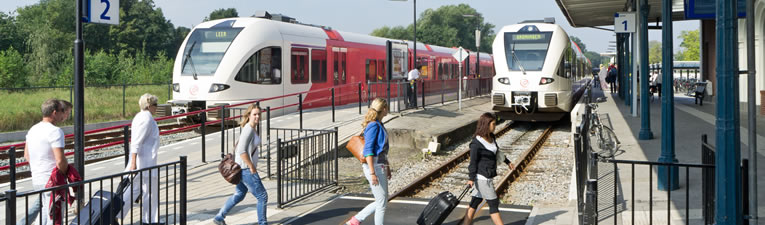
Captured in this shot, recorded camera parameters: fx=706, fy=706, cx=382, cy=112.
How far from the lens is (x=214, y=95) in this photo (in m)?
18.5

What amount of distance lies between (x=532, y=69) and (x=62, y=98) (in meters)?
16.8

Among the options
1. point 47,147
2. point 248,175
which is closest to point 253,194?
point 248,175

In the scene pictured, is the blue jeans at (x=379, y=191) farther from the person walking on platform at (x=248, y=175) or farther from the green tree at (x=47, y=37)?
the green tree at (x=47, y=37)

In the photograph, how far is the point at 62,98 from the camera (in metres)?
25.6

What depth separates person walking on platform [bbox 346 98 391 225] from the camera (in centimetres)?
709

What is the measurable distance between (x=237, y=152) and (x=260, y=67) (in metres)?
11.9

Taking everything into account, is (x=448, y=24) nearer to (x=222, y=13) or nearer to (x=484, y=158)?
(x=222, y=13)

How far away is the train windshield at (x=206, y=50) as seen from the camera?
18703mm

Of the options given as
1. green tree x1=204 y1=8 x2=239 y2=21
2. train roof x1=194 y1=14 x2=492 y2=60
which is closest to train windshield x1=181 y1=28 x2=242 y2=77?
train roof x1=194 y1=14 x2=492 y2=60

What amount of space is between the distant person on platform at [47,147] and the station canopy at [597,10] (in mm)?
18563

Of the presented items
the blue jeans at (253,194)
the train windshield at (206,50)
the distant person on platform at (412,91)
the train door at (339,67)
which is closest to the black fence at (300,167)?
the blue jeans at (253,194)

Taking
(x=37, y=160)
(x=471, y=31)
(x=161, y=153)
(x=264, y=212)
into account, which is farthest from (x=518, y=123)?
(x=471, y=31)

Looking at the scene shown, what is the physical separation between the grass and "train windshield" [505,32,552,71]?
13.8 meters

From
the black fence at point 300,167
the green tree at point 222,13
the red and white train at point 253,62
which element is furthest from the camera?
the green tree at point 222,13
